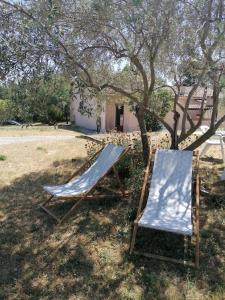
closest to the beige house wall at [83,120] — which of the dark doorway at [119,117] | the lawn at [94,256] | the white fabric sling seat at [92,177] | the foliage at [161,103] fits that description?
the dark doorway at [119,117]

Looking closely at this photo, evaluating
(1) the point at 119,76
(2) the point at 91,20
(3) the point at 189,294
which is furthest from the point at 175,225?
(1) the point at 119,76

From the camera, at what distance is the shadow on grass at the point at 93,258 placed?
4496mm

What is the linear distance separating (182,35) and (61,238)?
4.09m

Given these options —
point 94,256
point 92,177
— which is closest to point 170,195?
point 94,256

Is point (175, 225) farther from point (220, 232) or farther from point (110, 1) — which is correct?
point (110, 1)

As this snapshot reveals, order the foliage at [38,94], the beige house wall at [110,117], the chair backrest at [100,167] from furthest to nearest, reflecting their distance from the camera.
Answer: the beige house wall at [110,117]
the chair backrest at [100,167]
the foliage at [38,94]

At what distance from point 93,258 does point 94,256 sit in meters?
0.05

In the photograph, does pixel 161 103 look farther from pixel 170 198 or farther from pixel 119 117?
pixel 119 117

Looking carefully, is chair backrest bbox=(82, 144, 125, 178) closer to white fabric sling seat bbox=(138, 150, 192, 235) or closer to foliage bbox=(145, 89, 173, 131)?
white fabric sling seat bbox=(138, 150, 192, 235)

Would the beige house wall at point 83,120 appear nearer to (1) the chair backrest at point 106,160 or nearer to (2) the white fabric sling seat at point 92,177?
(1) the chair backrest at point 106,160

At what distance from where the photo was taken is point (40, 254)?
17.5 ft

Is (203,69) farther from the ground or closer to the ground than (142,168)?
farther from the ground

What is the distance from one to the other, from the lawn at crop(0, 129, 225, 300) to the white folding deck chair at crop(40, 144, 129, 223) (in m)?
0.24

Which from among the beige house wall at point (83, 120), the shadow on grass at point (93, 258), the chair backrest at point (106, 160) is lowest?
the shadow on grass at point (93, 258)
